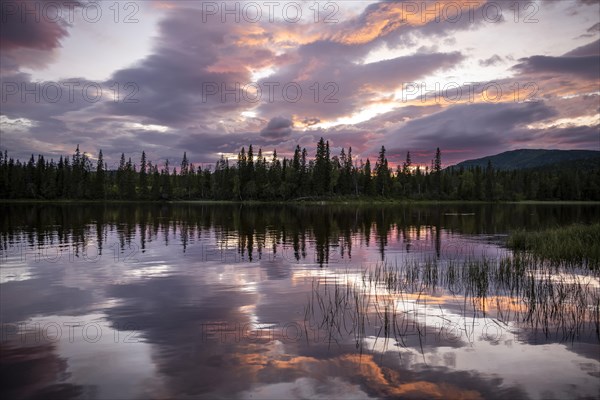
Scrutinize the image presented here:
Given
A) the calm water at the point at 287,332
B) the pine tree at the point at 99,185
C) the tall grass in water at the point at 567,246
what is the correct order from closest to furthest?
the calm water at the point at 287,332 → the tall grass in water at the point at 567,246 → the pine tree at the point at 99,185

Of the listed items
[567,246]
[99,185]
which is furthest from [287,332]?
[99,185]

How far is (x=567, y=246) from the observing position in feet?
93.5

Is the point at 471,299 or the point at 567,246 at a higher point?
the point at 567,246

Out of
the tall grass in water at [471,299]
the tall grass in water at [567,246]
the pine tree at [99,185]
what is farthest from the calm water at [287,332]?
the pine tree at [99,185]

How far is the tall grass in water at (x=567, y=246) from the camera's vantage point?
26531 millimetres

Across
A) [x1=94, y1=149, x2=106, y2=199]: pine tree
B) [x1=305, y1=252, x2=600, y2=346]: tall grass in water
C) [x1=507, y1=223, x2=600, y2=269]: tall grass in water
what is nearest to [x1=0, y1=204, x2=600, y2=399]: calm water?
[x1=305, y1=252, x2=600, y2=346]: tall grass in water

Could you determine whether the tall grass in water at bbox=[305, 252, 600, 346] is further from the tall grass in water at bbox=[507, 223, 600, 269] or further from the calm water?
the tall grass in water at bbox=[507, 223, 600, 269]

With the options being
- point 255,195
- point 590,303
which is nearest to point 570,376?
point 590,303

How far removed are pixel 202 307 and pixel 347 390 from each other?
896 centimetres

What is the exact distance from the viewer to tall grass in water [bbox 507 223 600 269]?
87.0 feet

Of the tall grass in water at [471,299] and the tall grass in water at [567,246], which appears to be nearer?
the tall grass in water at [471,299]

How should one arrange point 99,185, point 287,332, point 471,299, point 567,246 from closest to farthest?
point 287,332 → point 471,299 → point 567,246 → point 99,185

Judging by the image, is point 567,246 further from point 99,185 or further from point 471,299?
point 99,185

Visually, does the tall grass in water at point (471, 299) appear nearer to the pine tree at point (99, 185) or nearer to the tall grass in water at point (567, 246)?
the tall grass in water at point (567, 246)
